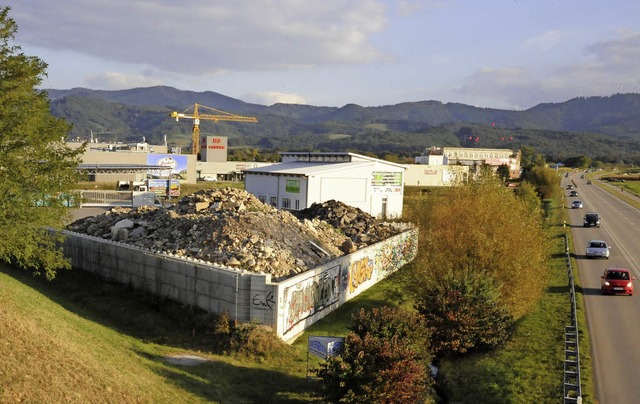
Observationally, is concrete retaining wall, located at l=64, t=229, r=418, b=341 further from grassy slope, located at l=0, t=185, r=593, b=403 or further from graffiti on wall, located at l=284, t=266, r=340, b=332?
grassy slope, located at l=0, t=185, r=593, b=403

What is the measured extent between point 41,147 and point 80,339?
8.30m

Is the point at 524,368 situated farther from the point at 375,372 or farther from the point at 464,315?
the point at 375,372

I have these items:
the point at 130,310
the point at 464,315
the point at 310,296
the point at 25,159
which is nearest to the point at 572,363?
the point at 464,315

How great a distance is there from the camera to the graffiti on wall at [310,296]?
22.0 m

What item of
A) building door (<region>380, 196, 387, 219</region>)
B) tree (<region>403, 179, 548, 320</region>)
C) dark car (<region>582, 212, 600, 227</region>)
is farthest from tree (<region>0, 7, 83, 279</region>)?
dark car (<region>582, 212, 600, 227</region>)

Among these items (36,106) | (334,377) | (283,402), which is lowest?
(283,402)

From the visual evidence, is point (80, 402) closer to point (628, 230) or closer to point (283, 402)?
point (283, 402)

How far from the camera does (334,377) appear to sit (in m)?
16.2

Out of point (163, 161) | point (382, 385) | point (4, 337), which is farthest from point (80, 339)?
point (163, 161)

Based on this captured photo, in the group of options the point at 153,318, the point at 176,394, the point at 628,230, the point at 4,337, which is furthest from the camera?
the point at 628,230

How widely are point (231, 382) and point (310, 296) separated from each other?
6.94m

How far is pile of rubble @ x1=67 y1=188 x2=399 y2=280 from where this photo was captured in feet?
84.0

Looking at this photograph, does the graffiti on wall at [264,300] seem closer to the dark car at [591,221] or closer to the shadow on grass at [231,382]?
the shadow on grass at [231,382]

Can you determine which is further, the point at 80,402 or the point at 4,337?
the point at 4,337
